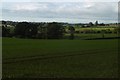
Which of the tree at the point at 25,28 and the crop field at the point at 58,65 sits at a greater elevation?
the tree at the point at 25,28

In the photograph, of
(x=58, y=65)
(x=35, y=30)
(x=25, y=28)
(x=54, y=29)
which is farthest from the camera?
(x=54, y=29)

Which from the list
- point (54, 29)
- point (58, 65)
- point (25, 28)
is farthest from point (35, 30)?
point (58, 65)

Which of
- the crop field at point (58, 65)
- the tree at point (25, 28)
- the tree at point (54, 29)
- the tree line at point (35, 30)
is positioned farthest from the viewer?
the tree at point (54, 29)

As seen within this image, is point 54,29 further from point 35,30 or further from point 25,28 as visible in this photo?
point 25,28

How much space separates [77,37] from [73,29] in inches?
421

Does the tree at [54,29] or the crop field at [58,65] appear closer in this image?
the crop field at [58,65]

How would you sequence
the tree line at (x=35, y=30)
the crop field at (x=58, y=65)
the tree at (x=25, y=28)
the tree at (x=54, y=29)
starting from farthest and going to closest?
the tree at (x=54, y=29) < the tree at (x=25, y=28) < the tree line at (x=35, y=30) < the crop field at (x=58, y=65)

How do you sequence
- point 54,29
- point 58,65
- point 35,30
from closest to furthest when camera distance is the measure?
point 58,65, point 35,30, point 54,29

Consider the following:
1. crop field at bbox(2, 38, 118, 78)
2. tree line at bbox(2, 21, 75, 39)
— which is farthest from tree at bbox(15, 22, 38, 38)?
crop field at bbox(2, 38, 118, 78)

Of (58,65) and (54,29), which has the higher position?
(54,29)

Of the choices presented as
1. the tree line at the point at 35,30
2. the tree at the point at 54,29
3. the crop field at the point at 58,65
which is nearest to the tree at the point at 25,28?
the tree line at the point at 35,30

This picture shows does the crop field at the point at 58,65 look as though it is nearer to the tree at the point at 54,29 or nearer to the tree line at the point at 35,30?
the tree line at the point at 35,30

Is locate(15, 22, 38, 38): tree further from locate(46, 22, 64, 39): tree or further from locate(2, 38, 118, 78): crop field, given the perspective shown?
locate(2, 38, 118, 78): crop field

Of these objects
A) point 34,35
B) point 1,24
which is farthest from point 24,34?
point 1,24
